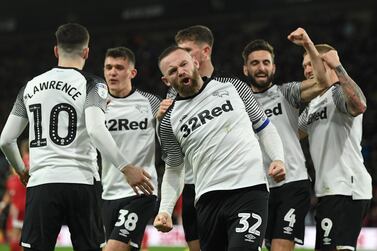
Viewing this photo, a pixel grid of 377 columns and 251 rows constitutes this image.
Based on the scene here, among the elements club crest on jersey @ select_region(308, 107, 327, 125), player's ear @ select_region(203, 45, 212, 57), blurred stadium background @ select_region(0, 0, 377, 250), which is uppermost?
blurred stadium background @ select_region(0, 0, 377, 250)

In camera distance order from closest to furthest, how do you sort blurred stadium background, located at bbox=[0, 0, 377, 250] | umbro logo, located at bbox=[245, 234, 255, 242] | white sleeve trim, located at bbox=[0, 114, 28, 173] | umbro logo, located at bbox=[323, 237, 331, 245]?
1. umbro logo, located at bbox=[245, 234, 255, 242]
2. white sleeve trim, located at bbox=[0, 114, 28, 173]
3. umbro logo, located at bbox=[323, 237, 331, 245]
4. blurred stadium background, located at bbox=[0, 0, 377, 250]

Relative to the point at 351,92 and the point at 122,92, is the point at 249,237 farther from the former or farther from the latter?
the point at 122,92

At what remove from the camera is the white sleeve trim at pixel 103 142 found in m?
5.48

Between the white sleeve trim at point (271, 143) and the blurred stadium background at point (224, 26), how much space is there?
14.2 m

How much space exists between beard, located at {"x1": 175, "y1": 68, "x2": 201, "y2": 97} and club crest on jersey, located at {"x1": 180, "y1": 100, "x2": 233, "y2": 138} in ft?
0.68

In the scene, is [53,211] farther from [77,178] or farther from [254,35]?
[254,35]

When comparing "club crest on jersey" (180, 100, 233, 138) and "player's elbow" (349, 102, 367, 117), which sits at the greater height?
"player's elbow" (349, 102, 367, 117)

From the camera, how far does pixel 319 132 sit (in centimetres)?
658

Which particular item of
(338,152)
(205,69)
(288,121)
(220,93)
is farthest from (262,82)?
(220,93)

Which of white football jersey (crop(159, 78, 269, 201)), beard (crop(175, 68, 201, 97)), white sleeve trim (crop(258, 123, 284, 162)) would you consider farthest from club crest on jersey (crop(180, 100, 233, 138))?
white sleeve trim (crop(258, 123, 284, 162))

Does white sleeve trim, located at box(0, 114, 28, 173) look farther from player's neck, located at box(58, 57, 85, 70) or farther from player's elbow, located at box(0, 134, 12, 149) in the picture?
player's neck, located at box(58, 57, 85, 70)

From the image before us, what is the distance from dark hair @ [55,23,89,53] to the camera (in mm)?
5941

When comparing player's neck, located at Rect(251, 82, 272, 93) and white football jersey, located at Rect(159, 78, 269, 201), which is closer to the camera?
white football jersey, located at Rect(159, 78, 269, 201)

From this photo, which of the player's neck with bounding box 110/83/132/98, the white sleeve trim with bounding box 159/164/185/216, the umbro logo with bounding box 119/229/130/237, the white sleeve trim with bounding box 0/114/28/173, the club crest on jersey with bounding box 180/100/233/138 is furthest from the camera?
the player's neck with bounding box 110/83/132/98
